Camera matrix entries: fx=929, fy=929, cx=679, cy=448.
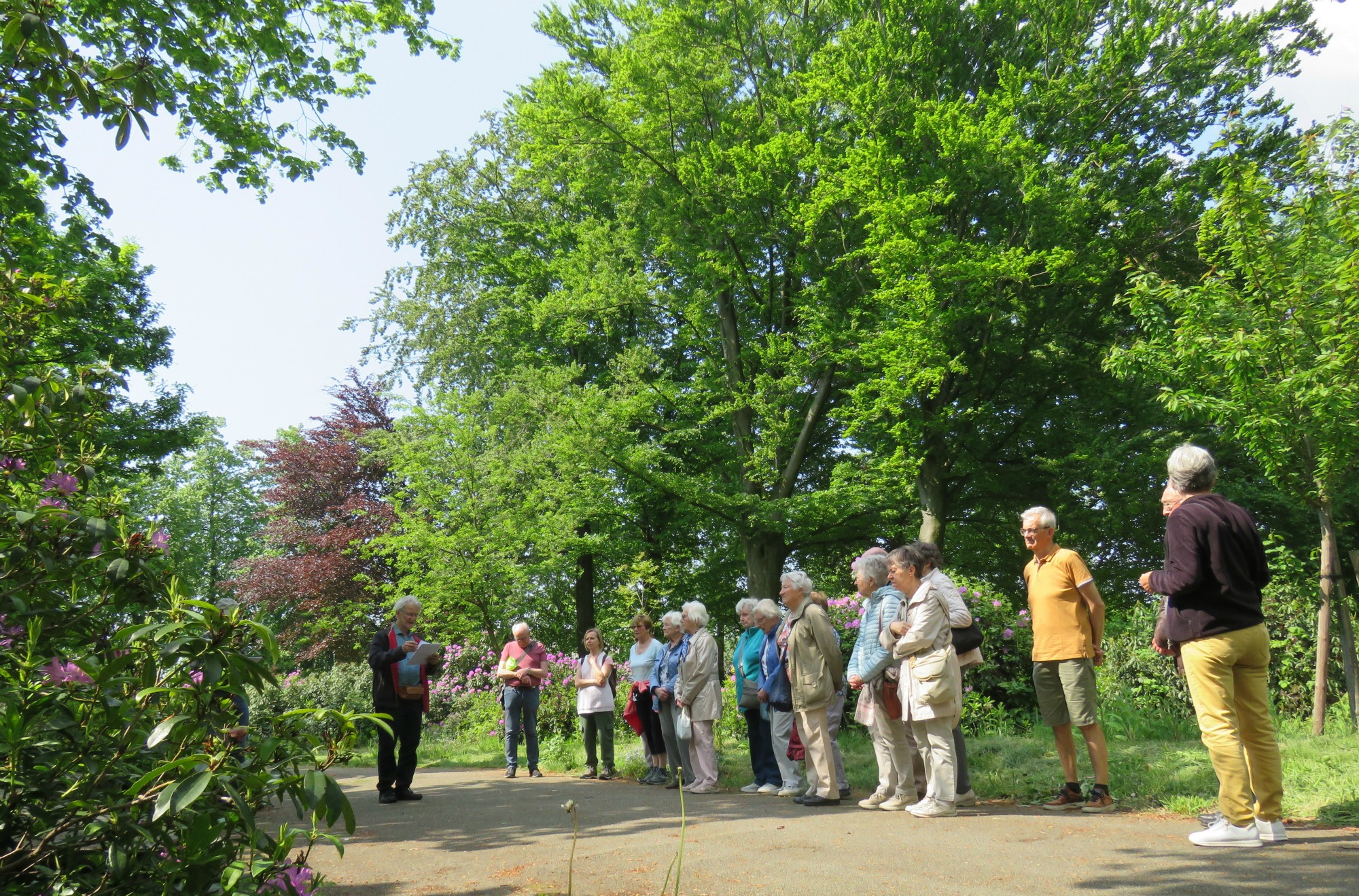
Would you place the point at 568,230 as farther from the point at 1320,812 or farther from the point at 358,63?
the point at 1320,812

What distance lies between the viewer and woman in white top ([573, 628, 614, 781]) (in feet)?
36.0

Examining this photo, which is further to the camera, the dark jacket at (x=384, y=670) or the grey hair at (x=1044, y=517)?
the dark jacket at (x=384, y=670)

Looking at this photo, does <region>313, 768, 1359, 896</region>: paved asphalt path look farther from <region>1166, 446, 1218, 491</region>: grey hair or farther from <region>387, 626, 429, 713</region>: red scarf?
<region>1166, 446, 1218, 491</region>: grey hair

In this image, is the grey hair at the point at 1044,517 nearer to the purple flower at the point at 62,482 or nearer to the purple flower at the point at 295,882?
the purple flower at the point at 295,882

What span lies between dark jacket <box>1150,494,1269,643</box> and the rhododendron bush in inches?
182

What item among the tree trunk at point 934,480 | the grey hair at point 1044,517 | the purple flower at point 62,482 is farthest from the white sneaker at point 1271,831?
the tree trunk at point 934,480

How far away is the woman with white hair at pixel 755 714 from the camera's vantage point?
9.07 m

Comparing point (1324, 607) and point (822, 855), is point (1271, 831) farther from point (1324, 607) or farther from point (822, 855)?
point (1324, 607)

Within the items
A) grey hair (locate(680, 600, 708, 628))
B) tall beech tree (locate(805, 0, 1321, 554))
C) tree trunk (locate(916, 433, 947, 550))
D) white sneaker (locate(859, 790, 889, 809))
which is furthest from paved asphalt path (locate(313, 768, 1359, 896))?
tree trunk (locate(916, 433, 947, 550))

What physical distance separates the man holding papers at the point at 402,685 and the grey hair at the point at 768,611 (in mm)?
3204

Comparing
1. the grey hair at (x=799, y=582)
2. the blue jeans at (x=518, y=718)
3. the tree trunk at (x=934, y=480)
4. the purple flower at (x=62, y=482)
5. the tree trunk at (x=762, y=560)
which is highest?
the tree trunk at (x=934, y=480)

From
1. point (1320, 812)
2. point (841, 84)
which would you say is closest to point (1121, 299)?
point (1320, 812)

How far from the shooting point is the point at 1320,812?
5.74 m

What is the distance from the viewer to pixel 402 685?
30.1ft
